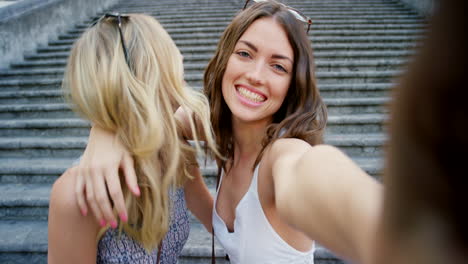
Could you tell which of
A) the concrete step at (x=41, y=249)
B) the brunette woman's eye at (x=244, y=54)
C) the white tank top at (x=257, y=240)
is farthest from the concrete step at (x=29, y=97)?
the white tank top at (x=257, y=240)

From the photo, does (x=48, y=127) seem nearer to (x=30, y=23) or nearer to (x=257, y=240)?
(x=30, y=23)

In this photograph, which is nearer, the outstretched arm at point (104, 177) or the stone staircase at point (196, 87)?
the outstretched arm at point (104, 177)

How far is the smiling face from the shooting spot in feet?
4.50

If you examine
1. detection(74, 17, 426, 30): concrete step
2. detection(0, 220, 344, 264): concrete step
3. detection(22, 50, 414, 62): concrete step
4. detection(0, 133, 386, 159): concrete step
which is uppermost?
detection(74, 17, 426, 30): concrete step

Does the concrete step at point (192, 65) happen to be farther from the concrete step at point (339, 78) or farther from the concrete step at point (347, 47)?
the concrete step at point (347, 47)

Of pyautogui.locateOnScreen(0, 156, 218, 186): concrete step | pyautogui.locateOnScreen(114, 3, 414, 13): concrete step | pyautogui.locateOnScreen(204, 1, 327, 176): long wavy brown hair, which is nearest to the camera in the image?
pyautogui.locateOnScreen(204, 1, 327, 176): long wavy brown hair

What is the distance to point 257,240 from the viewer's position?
3.95 feet

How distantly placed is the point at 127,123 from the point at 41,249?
198 centimetres

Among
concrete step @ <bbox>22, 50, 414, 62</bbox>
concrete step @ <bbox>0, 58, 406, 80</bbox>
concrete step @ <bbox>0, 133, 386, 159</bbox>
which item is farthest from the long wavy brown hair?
concrete step @ <bbox>22, 50, 414, 62</bbox>

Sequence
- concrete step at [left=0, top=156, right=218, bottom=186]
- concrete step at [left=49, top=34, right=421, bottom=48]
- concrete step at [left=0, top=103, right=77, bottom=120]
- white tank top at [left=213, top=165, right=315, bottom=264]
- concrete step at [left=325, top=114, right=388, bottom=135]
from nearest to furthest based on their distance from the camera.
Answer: white tank top at [left=213, top=165, right=315, bottom=264], concrete step at [left=0, top=156, right=218, bottom=186], concrete step at [left=325, top=114, right=388, bottom=135], concrete step at [left=0, top=103, right=77, bottom=120], concrete step at [left=49, top=34, right=421, bottom=48]

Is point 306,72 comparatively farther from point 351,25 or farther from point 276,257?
point 351,25

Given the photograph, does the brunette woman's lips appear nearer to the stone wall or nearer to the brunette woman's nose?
the brunette woman's nose

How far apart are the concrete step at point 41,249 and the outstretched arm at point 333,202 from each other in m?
1.64

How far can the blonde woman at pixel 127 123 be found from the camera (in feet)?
2.96
